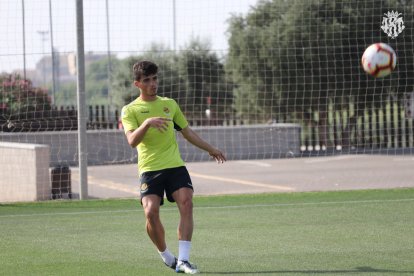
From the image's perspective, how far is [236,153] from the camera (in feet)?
94.9

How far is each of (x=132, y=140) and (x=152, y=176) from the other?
1.57 ft

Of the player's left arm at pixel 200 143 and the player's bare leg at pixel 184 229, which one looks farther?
the player's left arm at pixel 200 143

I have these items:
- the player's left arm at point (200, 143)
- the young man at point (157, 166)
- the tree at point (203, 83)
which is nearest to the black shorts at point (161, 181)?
the young man at point (157, 166)

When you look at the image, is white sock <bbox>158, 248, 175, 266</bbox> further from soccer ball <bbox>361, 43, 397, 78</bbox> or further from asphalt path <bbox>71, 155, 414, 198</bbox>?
asphalt path <bbox>71, 155, 414, 198</bbox>

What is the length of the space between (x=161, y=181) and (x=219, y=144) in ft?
66.4

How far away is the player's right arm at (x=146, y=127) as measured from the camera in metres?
7.96

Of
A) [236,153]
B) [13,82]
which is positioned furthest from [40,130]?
[236,153]

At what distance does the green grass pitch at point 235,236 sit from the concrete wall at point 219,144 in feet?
37.0

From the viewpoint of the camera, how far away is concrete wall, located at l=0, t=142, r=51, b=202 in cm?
1720

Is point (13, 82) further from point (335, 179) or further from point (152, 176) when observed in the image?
point (152, 176)

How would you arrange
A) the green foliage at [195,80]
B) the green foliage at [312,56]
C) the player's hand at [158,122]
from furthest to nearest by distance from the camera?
the green foliage at [195,80] < the green foliage at [312,56] < the player's hand at [158,122]

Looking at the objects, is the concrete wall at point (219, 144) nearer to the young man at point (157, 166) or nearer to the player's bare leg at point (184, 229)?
the young man at point (157, 166)

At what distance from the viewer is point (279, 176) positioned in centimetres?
2267

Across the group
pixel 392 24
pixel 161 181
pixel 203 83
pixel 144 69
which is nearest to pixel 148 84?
pixel 144 69
